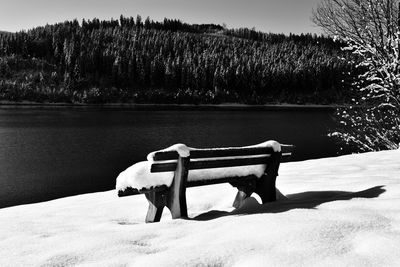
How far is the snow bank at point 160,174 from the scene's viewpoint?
24.3 feet

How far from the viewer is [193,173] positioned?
8047 millimetres

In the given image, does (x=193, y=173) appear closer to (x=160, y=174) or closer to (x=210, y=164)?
(x=210, y=164)

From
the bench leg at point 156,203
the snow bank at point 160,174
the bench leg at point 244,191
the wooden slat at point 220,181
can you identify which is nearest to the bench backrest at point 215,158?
the snow bank at point 160,174

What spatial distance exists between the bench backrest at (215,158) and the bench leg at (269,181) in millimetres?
160

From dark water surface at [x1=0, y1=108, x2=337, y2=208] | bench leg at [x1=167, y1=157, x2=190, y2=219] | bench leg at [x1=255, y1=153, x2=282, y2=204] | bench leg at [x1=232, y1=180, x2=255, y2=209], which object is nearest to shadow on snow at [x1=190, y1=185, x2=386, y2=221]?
bench leg at [x1=255, y1=153, x2=282, y2=204]

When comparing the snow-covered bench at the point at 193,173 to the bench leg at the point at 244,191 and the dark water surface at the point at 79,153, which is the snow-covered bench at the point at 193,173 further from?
the dark water surface at the point at 79,153

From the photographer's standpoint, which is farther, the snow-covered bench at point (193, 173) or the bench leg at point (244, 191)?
the bench leg at point (244, 191)

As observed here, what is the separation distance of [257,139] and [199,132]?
46.2ft

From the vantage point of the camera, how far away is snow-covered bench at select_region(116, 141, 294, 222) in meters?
7.43

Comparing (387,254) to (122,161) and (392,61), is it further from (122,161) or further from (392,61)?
(122,161)

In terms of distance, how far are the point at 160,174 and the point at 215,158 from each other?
1171 millimetres

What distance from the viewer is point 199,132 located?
7712 centimetres

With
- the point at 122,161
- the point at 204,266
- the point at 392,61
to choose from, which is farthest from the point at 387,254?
the point at 122,161

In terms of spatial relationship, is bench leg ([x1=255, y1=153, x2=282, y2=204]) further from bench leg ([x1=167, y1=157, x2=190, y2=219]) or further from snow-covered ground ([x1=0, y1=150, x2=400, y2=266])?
bench leg ([x1=167, y1=157, x2=190, y2=219])
